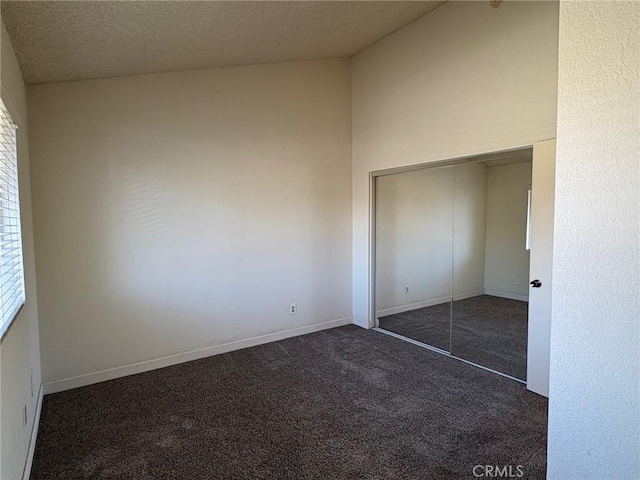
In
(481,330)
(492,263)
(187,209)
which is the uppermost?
(187,209)

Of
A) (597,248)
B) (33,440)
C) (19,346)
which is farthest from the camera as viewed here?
(33,440)

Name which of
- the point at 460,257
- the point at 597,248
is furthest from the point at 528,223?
the point at 597,248

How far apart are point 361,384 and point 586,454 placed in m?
2.23

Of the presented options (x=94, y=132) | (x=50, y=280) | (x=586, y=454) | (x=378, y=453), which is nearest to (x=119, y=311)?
(x=50, y=280)

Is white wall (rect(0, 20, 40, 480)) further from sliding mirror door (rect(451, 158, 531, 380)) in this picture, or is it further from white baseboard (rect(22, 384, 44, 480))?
sliding mirror door (rect(451, 158, 531, 380))

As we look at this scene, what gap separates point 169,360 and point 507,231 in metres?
3.58

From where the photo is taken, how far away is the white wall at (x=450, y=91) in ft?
9.80

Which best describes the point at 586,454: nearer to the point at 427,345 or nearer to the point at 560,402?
the point at 560,402

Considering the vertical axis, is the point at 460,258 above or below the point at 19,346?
above

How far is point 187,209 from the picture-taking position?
12.2 feet

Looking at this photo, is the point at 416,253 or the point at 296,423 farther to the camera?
the point at 416,253

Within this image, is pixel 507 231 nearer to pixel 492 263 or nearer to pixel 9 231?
pixel 492 263

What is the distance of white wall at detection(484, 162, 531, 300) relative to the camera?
3377mm

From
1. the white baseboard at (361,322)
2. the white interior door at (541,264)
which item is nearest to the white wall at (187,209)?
the white baseboard at (361,322)
